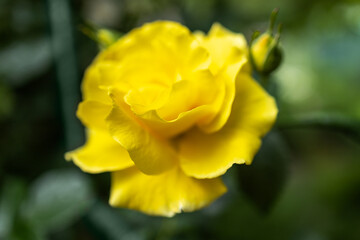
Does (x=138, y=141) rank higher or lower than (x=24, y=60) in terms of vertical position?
higher

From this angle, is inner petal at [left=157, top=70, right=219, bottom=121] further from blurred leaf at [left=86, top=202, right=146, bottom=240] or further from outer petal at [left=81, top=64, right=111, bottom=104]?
blurred leaf at [left=86, top=202, right=146, bottom=240]

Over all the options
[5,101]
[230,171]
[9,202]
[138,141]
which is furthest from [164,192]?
[5,101]

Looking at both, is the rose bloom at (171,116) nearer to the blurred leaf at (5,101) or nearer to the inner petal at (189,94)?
the inner petal at (189,94)

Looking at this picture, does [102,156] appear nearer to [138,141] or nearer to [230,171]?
[138,141]

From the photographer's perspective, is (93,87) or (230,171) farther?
(230,171)

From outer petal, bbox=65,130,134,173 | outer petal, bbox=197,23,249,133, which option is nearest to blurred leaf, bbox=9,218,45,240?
outer petal, bbox=65,130,134,173

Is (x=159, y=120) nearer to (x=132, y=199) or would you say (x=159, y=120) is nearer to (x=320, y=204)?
(x=132, y=199)

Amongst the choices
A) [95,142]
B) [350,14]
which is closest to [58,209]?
[95,142]
